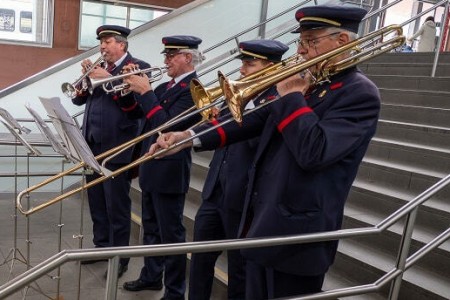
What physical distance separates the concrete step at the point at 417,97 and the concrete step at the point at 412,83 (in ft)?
0.19

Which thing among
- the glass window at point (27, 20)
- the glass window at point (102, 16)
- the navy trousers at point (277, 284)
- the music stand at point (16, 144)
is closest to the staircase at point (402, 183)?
the navy trousers at point (277, 284)

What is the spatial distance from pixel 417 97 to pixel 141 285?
3068mm

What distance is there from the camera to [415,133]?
3.86 meters

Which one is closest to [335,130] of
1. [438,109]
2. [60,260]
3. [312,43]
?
[312,43]

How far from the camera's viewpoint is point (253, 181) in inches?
72.1

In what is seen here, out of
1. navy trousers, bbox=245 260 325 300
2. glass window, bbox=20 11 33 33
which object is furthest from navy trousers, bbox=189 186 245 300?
glass window, bbox=20 11 33 33

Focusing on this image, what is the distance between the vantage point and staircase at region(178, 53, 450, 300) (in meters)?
2.78

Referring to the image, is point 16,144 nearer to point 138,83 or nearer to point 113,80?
point 113,80

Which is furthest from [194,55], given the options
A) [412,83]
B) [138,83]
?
[412,83]

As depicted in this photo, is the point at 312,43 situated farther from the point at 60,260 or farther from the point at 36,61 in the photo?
the point at 36,61

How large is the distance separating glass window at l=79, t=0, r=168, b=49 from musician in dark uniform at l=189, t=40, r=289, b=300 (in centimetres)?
585

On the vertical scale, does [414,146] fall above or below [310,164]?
below

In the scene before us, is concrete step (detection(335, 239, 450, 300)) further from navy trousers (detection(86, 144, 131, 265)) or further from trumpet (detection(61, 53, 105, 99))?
trumpet (detection(61, 53, 105, 99))

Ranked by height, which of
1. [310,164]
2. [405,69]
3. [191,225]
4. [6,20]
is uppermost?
[6,20]
